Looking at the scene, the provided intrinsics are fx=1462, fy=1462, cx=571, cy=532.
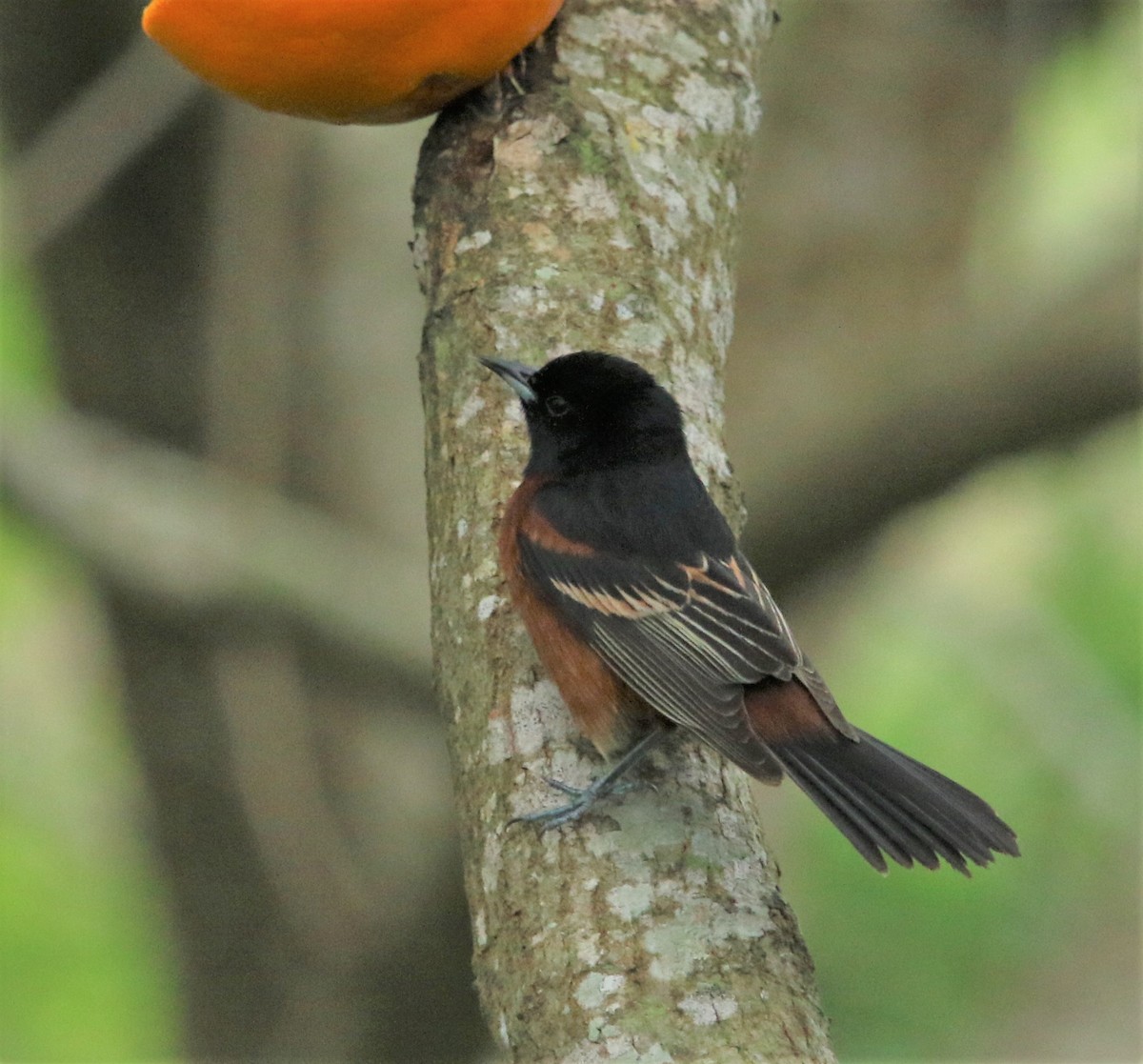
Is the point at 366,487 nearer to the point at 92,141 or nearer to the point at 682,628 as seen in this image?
the point at 92,141

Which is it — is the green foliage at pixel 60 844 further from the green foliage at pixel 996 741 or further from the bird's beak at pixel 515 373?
the bird's beak at pixel 515 373

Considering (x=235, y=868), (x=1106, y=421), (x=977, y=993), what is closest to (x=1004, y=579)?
(x=977, y=993)

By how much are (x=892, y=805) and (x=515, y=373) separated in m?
1.28

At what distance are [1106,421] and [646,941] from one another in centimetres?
399

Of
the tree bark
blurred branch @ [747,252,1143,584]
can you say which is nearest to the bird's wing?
the tree bark

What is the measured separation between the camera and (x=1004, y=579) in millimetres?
9297

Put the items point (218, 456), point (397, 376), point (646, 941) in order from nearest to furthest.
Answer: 1. point (646, 941)
2. point (218, 456)
3. point (397, 376)

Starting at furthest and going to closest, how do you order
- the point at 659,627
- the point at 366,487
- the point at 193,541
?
1. the point at 366,487
2. the point at 193,541
3. the point at 659,627

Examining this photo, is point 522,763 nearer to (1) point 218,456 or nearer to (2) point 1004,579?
(1) point 218,456

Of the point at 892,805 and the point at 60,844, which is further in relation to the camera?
the point at 60,844

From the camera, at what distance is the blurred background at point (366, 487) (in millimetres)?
5613

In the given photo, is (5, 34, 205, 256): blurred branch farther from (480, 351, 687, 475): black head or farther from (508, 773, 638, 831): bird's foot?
(508, 773, 638, 831): bird's foot

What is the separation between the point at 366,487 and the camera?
6.68 meters

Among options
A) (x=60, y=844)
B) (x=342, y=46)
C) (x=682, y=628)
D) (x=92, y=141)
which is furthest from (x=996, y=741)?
(x=342, y=46)
